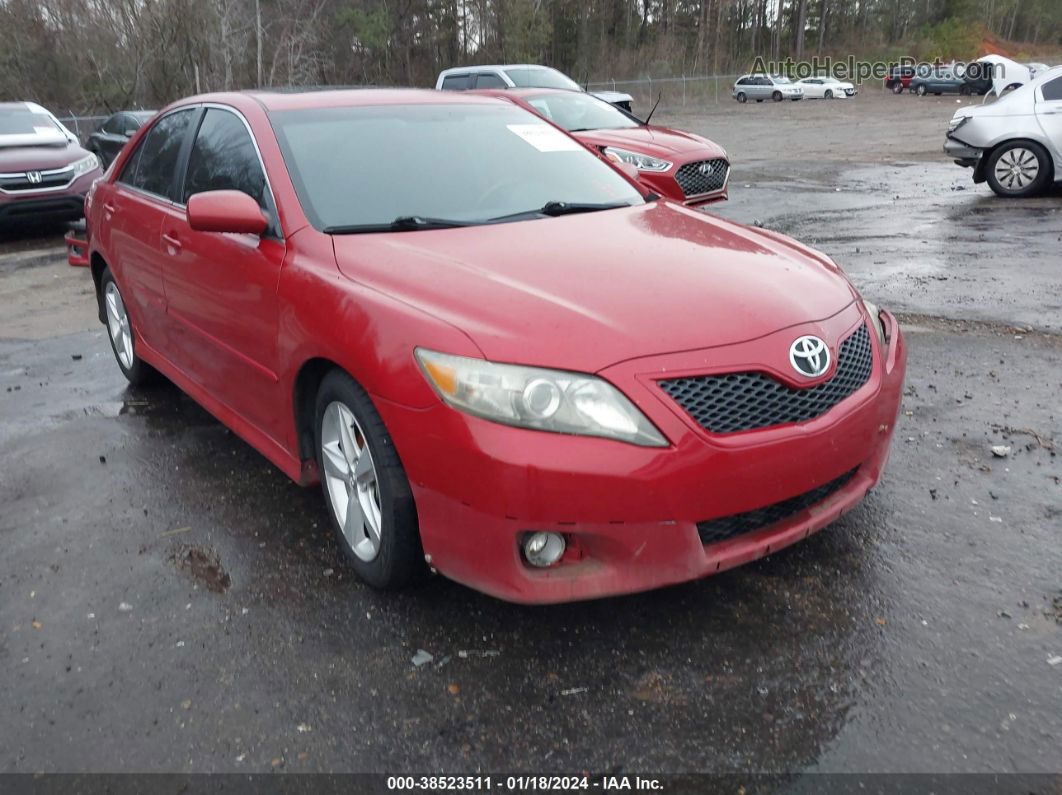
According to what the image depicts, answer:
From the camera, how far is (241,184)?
375cm

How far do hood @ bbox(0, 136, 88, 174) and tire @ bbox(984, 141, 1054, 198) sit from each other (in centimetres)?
1165

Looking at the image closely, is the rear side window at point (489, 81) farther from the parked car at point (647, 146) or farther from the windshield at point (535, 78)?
the parked car at point (647, 146)

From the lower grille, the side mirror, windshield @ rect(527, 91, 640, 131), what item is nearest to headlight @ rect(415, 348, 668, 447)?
the lower grille

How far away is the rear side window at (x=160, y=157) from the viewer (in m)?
4.46

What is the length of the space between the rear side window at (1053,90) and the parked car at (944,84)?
38.3 m

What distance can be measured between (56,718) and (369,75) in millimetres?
55319

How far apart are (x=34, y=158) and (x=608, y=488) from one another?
436 inches

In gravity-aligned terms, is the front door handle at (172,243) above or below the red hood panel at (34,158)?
above

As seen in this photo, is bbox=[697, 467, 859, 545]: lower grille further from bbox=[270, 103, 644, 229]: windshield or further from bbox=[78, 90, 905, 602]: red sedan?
bbox=[270, 103, 644, 229]: windshield

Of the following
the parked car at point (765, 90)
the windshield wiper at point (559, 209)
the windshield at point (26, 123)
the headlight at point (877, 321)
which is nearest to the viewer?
the headlight at point (877, 321)

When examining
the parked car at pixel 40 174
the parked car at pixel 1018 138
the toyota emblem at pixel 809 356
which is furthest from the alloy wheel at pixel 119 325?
the parked car at pixel 1018 138

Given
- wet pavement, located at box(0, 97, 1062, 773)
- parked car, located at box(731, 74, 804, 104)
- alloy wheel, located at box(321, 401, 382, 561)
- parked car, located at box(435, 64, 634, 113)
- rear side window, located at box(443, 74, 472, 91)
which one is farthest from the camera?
parked car, located at box(731, 74, 804, 104)

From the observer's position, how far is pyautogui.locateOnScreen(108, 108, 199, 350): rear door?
443 cm

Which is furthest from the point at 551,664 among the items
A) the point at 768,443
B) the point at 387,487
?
the point at 768,443
